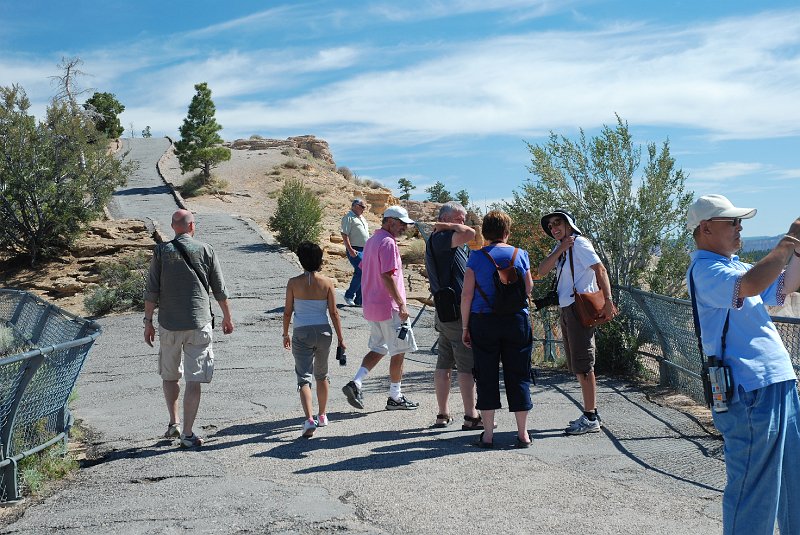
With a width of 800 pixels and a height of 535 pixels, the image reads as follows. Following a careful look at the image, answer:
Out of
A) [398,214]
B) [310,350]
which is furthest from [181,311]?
[398,214]

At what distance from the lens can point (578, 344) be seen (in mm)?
6984

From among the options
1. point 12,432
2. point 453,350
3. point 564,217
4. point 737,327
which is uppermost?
point 564,217

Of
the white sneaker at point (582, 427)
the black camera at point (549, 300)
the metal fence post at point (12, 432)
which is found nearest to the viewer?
the metal fence post at point (12, 432)

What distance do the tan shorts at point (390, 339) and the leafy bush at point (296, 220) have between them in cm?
1547

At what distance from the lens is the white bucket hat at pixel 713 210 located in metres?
3.80

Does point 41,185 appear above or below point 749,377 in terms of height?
above

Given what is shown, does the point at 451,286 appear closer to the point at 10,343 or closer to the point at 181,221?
the point at 181,221

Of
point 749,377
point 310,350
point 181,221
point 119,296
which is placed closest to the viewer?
point 749,377

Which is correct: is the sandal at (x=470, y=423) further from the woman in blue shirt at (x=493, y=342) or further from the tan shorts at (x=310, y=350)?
the tan shorts at (x=310, y=350)

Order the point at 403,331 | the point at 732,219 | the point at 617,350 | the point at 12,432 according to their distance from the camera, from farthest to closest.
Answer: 1. the point at 617,350
2. the point at 403,331
3. the point at 12,432
4. the point at 732,219

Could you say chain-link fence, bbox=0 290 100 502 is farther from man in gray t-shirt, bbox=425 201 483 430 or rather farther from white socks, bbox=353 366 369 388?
man in gray t-shirt, bbox=425 201 483 430

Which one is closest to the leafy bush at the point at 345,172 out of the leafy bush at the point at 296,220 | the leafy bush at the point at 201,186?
the leafy bush at the point at 201,186

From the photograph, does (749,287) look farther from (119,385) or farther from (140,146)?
(140,146)

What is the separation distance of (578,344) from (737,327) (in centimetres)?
323
